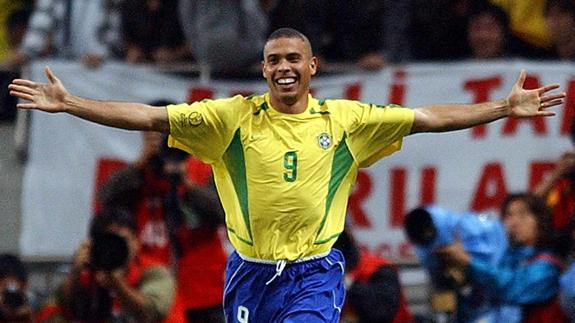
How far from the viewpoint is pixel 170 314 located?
12406 mm

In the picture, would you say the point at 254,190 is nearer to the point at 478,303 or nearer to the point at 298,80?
the point at 298,80

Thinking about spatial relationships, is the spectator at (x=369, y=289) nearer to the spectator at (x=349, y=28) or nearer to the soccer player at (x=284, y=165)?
the soccer player at (x=284, y=165)

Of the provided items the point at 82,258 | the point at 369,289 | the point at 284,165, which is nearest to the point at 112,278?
the point at 82,258

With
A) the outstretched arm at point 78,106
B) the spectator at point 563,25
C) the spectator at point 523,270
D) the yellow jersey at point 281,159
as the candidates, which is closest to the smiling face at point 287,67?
the yellow jersey at point 281,159

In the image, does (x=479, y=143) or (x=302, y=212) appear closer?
(x=302, y=212)

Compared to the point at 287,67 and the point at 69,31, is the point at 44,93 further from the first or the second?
the point at 69,31

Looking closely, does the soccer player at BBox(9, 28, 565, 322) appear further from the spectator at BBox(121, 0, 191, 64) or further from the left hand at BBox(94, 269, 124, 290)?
the spectator at BBox(121, 0, 191, 64)

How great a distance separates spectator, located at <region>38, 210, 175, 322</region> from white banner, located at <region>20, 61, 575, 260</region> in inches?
76.7

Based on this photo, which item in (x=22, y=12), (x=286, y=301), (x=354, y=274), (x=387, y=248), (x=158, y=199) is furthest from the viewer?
(x=22, y=12)

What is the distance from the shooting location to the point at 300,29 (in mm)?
14742

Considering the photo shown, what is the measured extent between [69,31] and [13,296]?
3.32 metres

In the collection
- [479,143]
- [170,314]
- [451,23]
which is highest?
[451,23]

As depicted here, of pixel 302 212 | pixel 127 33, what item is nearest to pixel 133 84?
pixel 127 33

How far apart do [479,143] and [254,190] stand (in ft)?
13.6
